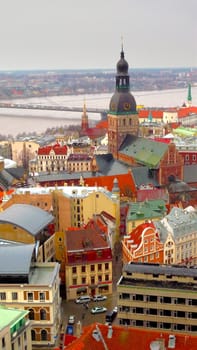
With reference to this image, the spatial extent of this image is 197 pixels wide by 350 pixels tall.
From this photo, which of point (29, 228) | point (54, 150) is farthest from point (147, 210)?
point (54, 150)

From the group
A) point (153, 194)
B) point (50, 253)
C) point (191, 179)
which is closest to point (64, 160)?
point (191, 179)

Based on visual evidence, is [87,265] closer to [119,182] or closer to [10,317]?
[10,317]

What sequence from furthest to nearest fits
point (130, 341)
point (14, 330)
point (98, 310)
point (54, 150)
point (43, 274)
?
1. point (54, 150)
2. point (98, 310)
3. point (43, 274)
4. point (14, 330)
5. point (130, 341)

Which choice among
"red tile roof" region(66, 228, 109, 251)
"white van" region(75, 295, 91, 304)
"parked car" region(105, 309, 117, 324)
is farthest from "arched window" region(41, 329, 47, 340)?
"red tile roof" region(66, 228, 109, 251)

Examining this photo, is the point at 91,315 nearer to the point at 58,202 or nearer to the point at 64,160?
the point at 58,202

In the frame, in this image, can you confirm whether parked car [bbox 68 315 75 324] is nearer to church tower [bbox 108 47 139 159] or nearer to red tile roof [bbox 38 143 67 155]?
church tower [bbox 108 47 139 159]

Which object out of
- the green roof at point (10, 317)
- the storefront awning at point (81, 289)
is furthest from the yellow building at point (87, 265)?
the green roof at point (10, 317)
